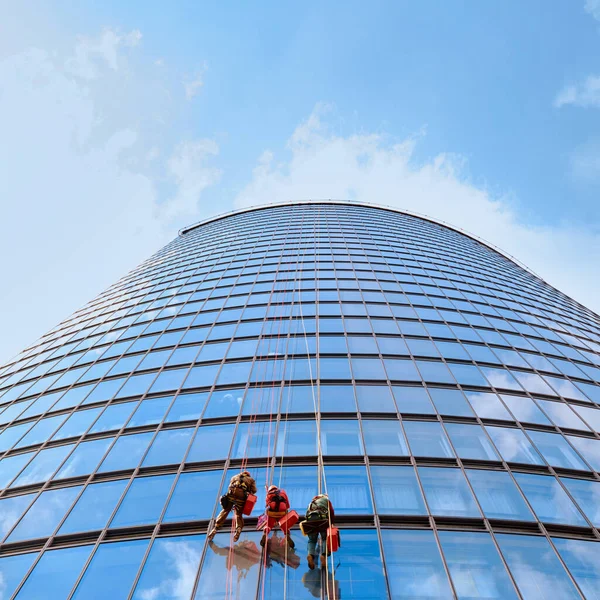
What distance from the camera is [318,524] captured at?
30.3 ft

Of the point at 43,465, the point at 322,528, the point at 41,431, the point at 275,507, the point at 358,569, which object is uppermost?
the point at 41,431

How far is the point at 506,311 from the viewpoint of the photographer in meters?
23.9

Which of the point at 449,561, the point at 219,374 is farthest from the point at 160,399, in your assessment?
the point at 449,561

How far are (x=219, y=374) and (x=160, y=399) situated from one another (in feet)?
7.10

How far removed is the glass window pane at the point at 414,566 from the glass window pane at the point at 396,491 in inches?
24.6

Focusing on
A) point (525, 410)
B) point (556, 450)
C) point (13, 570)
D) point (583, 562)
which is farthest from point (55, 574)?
point (525, 410)

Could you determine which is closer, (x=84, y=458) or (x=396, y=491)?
(x=396, y=491)

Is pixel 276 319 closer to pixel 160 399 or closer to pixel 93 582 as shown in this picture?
pixel 160 399

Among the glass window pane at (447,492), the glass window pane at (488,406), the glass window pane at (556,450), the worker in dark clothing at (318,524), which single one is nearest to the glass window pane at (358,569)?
the worker in dark clothing at (318,524)

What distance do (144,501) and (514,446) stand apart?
9.97 meters

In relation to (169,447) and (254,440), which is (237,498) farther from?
(169,447)

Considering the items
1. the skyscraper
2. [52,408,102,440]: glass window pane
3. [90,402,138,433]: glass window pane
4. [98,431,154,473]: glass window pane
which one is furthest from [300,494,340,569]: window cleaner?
[52,408,102,440]: glass window pane

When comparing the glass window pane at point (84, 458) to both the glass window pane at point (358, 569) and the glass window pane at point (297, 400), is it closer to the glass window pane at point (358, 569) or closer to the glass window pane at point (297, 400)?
the glass window pane at point (297, 400)

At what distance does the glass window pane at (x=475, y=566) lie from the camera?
9.08 meters
